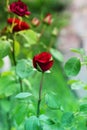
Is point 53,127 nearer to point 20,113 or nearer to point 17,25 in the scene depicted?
point 20,113

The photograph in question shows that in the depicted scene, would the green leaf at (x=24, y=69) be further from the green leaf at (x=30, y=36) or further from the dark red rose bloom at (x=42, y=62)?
the green leaf at (x=30, y=36)

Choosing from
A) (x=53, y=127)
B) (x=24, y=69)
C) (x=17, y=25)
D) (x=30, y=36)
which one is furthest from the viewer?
(x=30, y=36)

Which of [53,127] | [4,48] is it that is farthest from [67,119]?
[4,48]

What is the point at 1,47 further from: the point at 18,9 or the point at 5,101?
the point at 5,101

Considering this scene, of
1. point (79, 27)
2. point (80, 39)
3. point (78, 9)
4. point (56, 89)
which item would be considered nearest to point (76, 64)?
A: point (56, 89)

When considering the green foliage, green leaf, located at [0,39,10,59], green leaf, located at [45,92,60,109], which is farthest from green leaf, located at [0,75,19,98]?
green leaf, located at [45,92,60,109]
